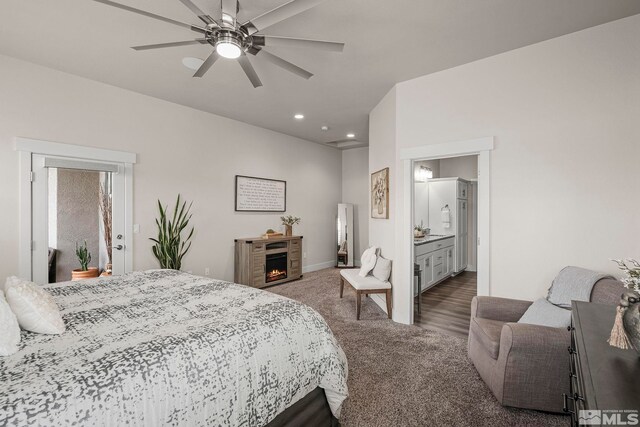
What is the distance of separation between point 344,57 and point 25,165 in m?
3.53

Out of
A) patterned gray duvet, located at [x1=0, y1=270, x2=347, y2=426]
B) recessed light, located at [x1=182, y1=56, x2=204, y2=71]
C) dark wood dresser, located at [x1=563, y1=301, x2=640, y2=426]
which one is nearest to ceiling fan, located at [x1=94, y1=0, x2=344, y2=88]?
recessed light, located at [x1=182, y1=56, x2=204, y2=71]

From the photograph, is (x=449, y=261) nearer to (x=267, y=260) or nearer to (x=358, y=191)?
(x=358, y=191)

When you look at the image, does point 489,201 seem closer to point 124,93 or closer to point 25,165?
point 124,93

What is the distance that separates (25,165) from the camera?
3035 millimetres

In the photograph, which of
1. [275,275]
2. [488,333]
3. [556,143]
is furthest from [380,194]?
[275,275]

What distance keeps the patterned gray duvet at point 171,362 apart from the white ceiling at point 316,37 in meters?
2.18

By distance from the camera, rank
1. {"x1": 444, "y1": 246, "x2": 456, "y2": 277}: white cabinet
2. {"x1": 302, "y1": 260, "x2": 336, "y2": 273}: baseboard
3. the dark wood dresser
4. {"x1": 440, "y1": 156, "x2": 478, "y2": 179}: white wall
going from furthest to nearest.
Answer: {"x1": 440, "y1": 156, "x2": 478, "y2": 179}: white wall < {"x1": 302, "y1": 260, "x2": 336, "y2": 273}: baseboard < {"x1": 444, "y1": 246, "x2": 456, "y2": 277}: white cabinet < the dark wood dresser

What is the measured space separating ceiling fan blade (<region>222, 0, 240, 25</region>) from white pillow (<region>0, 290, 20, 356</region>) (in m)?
1.90

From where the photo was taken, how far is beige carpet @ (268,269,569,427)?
73.6 inches

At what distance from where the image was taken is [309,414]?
1.62m

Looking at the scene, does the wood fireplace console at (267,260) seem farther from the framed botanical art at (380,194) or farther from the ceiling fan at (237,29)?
the ceiling fan at (237,29)

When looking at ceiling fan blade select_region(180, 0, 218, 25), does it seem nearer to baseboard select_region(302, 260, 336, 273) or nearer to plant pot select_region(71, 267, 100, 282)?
plant pot select_region(71, 267, 100, 282)

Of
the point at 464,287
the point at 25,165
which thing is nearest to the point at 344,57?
the point at 25,165

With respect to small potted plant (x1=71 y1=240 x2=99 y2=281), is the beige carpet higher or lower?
lower
